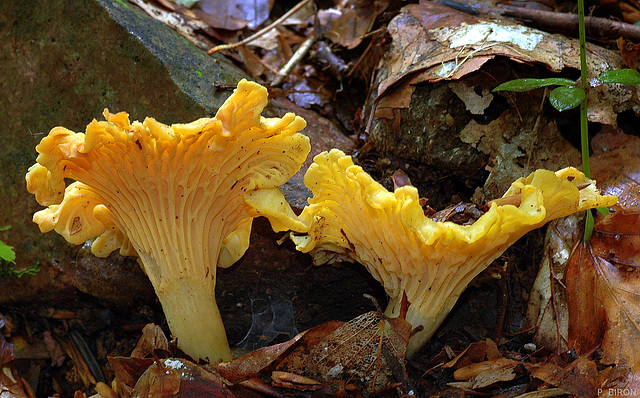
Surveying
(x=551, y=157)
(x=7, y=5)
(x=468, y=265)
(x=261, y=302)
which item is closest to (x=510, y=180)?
(x=551, y=157)

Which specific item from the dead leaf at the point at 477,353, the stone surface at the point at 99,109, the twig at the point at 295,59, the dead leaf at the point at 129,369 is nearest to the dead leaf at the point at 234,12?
the twig at the point at 295,59

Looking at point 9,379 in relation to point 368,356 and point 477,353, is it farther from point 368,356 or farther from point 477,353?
point 477,353

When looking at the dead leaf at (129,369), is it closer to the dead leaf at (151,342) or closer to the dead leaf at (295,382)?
the dead leaf at (151,342)

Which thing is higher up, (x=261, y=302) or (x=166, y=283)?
(x=166, y=283)

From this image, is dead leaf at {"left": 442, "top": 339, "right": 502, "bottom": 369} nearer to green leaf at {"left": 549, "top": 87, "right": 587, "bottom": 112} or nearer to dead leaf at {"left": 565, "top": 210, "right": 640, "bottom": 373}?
dead leaf at {"left": 565, "top": 210, "right": 640, "bottom": 373}

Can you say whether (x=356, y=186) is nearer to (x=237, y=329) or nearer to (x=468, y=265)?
(x=468, y=265)

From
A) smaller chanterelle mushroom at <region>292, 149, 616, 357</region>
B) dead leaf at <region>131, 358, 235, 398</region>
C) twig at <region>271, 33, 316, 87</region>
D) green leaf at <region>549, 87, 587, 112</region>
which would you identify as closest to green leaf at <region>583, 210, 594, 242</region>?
smaller chanterelle mushroom at <region>292, 149, 616, 357</region>

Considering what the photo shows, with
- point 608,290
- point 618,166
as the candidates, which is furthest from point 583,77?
point 608,290
